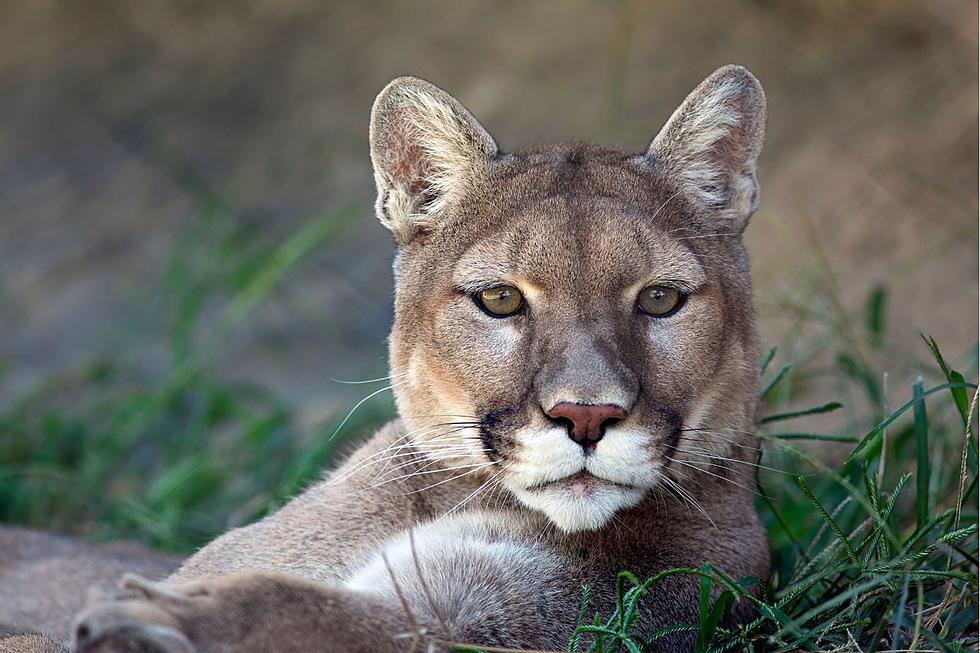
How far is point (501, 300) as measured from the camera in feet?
10.3

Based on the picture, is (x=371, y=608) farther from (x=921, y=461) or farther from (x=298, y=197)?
(x=298, y=197)

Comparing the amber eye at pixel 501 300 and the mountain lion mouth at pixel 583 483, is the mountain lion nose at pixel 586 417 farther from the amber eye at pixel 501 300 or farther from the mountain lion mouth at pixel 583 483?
the amber eye at pixel 501 300

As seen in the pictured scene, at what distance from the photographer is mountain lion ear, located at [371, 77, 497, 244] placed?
351cm

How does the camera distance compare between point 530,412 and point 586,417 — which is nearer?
point 586,417

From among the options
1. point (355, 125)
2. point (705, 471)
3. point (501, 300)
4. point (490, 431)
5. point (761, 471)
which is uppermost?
point (355, 125)

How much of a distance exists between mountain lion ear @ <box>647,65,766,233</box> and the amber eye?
0.71 meters

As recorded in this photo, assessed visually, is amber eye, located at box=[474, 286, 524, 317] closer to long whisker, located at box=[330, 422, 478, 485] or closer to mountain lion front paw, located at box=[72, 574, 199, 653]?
long whisker, located at box=[330, 422, 478, 485]

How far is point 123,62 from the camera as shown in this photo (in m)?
8.02

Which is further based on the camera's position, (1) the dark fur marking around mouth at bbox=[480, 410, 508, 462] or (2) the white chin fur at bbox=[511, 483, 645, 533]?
(1) the dark fur marking around mouth at bbox=[480, 410, 508, 462]

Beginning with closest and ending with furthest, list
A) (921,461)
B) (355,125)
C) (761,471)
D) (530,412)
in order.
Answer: (530,412)
(921,461)
(761,471)
(355,125)

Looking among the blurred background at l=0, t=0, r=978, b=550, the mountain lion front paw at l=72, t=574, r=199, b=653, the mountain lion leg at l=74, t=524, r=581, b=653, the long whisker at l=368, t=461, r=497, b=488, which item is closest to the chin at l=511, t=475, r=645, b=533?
the mountain lion leg at l=74, t=524, r=581, b=653

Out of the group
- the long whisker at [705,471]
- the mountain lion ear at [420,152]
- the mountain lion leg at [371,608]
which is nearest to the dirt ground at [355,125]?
the mountain lion ear at [420,152]

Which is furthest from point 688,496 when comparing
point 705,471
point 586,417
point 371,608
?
point 371,608

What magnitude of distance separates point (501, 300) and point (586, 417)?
510mm
